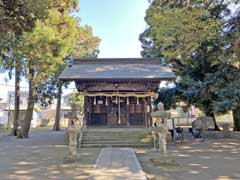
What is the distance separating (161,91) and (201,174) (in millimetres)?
14243

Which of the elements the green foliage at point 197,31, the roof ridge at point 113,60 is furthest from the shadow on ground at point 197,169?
the roof ridge at point 113,60

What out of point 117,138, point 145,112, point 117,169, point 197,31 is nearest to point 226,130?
point 145,112

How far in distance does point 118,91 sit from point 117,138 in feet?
12.7

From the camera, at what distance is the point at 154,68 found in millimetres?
17109

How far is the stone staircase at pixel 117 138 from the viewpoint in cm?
1275

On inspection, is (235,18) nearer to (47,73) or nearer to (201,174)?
(201,174)

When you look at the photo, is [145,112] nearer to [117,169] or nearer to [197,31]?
[197,31]

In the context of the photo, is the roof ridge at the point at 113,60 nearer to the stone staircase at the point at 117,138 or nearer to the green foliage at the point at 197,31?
the green foliage at the point at 197,31

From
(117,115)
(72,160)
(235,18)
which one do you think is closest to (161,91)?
(117,115)

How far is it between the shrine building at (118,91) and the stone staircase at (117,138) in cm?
A: 232

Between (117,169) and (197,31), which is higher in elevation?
(197,31)

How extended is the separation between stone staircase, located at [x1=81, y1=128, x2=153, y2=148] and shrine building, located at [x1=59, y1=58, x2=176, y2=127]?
2.32 m

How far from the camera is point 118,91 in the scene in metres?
16.5

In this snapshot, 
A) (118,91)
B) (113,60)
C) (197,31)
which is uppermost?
(113,60)
